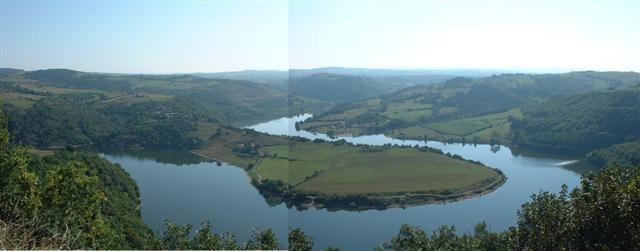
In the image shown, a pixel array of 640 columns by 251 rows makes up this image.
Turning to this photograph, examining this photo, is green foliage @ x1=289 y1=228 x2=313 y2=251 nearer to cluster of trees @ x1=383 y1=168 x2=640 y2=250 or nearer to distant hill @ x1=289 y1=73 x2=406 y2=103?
cluster of trees @ x1=383 y1=168 x2=640 y2=250

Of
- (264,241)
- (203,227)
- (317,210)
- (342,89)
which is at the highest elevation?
(203,227)

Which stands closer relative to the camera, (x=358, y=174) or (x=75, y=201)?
(x=75, y=201)

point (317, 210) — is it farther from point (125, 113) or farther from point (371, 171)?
point (125, 113)

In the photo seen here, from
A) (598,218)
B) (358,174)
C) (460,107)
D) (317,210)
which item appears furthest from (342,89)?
(598,218)

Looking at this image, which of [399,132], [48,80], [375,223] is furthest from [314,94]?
[375,223]

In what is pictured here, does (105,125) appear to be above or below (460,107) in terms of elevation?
below

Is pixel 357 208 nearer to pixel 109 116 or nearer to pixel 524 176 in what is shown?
pixel 524 176

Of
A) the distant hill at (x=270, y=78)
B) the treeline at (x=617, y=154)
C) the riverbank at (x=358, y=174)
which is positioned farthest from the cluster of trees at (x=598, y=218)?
the treeline at (x=617, y=154)
